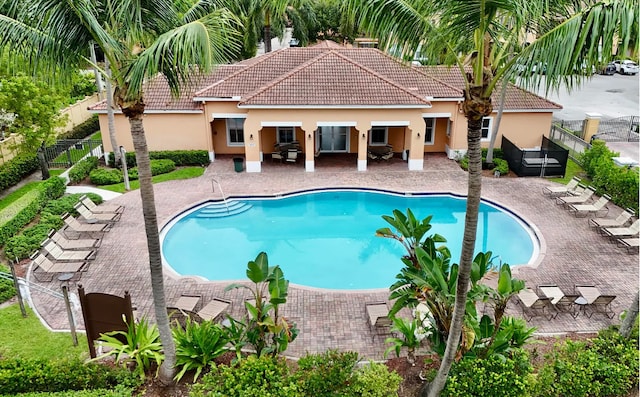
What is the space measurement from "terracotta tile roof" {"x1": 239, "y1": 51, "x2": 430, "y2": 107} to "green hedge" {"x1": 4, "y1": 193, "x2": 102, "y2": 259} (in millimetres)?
8901

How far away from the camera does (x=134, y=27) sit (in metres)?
8.98

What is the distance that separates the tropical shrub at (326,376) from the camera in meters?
9.70

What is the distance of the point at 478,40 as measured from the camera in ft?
24.9

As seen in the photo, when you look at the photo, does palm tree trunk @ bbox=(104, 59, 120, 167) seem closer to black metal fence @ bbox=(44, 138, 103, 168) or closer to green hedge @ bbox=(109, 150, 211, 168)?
green hedge @ bbox=(109, 150, 211, 168)

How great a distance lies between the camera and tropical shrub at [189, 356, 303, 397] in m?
9.41

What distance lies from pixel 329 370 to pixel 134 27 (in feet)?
25.2

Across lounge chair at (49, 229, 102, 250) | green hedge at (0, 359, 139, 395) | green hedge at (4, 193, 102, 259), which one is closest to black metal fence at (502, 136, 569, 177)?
lounge chair at (49, 229, 102, 250)

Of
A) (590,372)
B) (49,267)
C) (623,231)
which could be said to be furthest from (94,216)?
(623,231)

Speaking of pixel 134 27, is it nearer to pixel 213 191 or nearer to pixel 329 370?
pixel 329 370

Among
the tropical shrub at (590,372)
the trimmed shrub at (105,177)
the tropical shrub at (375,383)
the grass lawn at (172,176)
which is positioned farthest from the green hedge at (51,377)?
the trimmed shrub at (105,177)

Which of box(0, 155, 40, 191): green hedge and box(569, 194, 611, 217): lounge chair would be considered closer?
box(569, 194, 611, 217): lounge chair

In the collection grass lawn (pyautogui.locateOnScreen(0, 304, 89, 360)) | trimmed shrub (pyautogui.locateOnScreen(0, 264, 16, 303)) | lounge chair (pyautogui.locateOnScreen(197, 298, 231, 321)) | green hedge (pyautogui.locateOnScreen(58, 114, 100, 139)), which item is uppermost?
green hedge (pyautogui.locateOnScreen(58, 114, 100, 139))

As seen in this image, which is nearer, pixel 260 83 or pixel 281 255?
pixel 281 255

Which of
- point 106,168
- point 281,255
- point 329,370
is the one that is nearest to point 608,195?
point 281,255
